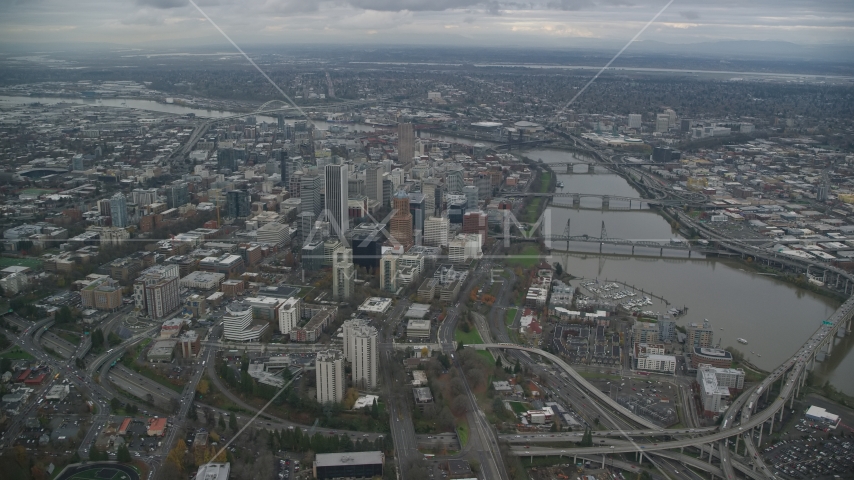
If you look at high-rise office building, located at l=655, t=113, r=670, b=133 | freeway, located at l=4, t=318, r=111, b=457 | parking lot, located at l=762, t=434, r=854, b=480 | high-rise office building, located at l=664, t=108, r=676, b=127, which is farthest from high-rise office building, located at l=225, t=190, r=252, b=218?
high-rise office building, located at l=664, t=108, r=676, b=127

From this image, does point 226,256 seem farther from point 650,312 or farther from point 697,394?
point 697,394

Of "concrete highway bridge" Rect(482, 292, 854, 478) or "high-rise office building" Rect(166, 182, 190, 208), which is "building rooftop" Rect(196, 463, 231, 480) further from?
"high-rise office building" Rect(166, 182, 190, 208)

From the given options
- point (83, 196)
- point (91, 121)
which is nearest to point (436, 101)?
point (91, 121)

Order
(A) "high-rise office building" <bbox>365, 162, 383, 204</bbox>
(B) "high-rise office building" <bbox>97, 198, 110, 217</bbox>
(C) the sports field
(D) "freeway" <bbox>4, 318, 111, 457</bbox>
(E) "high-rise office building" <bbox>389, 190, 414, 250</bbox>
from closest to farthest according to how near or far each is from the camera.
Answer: (C) the sports field, (D) "freeway" <bbox>4, 318, 111, 457</bbox>, (E) "high-rise office building" <bbox>389, 190, 414, 250</bbox>, (B) "high-rise office building" <bbox>97, 198, 110, 217</bbox>, (A) "high-rise office building" <bbox>365, 162, 383, 204</bbox>

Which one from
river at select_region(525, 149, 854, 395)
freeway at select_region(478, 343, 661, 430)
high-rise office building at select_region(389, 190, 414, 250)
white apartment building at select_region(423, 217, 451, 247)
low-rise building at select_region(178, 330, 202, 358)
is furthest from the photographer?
white apartment building at select_region(423, 217, 451, 247)

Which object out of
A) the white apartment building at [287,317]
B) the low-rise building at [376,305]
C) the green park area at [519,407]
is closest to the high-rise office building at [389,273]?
Answer: the low-rise building at [376,305]

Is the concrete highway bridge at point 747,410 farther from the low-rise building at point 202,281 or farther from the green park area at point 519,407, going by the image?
the low-rise building at point 202,281
